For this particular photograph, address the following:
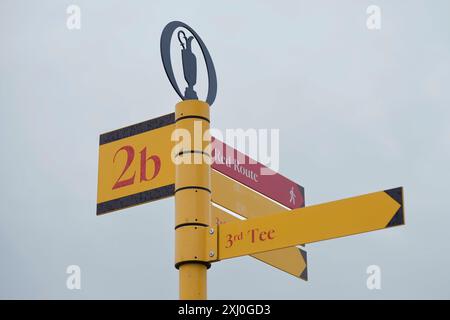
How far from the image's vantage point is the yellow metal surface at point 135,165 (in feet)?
29.0

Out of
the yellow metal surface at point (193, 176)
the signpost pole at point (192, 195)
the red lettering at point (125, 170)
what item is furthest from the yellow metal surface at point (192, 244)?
the red lettering at point (125, 170)

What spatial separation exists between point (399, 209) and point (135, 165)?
2511mm

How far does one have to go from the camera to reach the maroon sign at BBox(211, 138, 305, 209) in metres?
9.04

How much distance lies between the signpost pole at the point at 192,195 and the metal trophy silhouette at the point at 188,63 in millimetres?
269

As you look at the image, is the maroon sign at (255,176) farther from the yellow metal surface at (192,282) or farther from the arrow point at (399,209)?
the arrow point at (399,209)

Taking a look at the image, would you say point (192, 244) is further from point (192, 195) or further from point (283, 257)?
point (283, 257)

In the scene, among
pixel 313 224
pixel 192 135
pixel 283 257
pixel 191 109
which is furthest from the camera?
pixel 283 257

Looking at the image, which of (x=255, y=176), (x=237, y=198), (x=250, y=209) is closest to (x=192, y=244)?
(x=237, y=198)

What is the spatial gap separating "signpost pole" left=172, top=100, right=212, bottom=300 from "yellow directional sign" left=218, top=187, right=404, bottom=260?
0.61 ft

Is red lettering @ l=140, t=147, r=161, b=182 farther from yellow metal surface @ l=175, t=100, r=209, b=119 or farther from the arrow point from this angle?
the arrow point

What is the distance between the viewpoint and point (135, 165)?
9.02 meters

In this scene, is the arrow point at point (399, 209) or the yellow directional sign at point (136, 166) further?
the yellow directional sign at point (136, 166)
